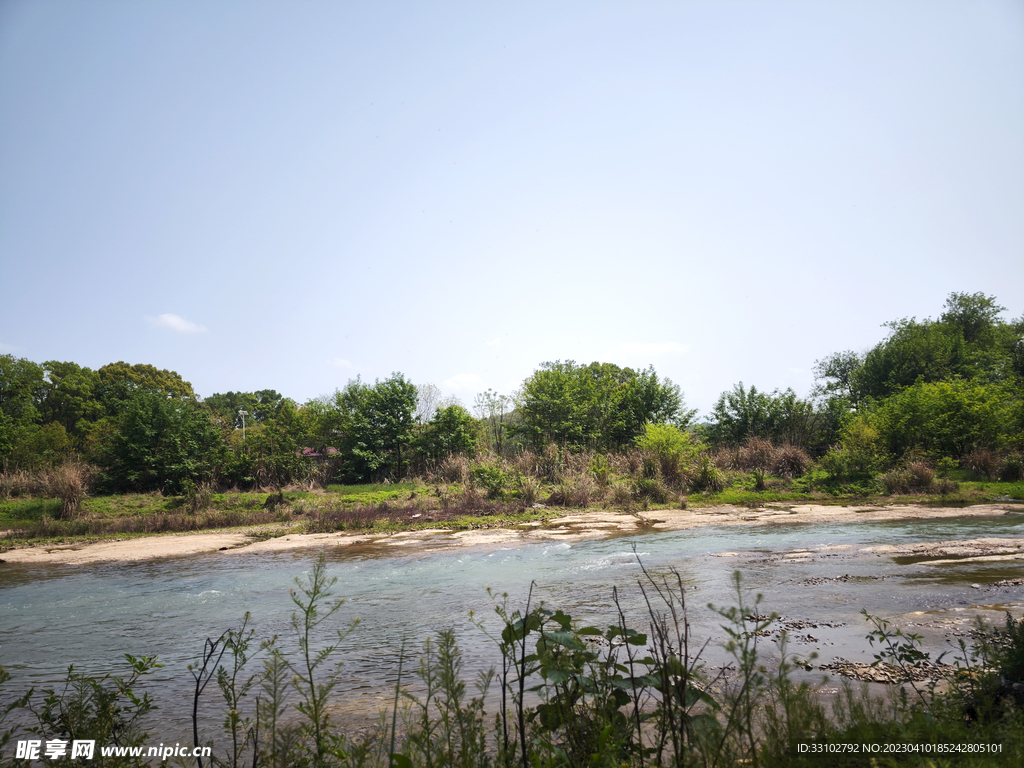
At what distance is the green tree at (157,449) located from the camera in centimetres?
2225

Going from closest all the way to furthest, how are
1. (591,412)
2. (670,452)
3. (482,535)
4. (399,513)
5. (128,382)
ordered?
1. (482,535)
2. (399,513)
3. (670,452)
4. (591,412)
5. (128,382)

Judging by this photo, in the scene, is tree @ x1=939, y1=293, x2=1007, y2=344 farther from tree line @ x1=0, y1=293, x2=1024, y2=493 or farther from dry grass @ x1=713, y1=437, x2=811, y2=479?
dry grass @ x1=713, y1=437, x2=811, y2=479

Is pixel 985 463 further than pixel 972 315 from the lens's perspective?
No

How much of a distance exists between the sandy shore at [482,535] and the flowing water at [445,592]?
2.59 ft

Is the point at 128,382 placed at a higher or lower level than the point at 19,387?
higher

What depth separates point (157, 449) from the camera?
898 inches

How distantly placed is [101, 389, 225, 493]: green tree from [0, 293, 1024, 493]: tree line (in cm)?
6

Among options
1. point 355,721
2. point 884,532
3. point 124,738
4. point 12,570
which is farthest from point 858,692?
point 12,570

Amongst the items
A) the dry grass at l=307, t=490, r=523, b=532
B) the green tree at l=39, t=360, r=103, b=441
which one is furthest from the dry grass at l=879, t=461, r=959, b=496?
the green tree at l=39, t=360, r=103, b=441

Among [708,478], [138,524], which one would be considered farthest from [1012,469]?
[138,524]

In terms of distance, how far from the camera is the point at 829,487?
20094mm

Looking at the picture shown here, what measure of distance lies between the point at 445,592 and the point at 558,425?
831 inches

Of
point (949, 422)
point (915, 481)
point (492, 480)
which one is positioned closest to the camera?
point (915, 481)

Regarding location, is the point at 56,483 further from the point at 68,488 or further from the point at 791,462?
the point at 791,462
